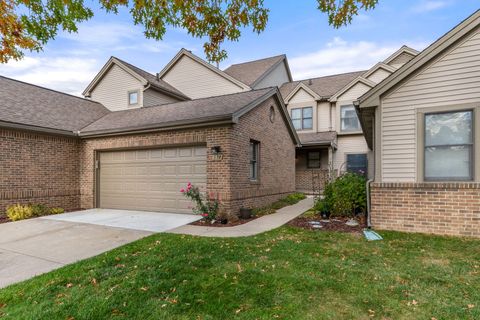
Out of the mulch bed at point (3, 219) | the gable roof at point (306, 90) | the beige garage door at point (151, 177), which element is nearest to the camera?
the mulch bed at point (3, 219)

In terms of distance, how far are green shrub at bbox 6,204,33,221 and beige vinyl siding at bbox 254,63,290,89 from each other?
14.2 m

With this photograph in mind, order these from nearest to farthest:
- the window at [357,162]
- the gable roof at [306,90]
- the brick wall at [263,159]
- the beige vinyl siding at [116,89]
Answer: the brick wall at [263,159] → the beige vinyl siding at [116,89] → the window at [357,162] → the gable roof at [306,90]

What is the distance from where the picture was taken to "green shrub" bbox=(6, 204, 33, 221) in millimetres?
8375

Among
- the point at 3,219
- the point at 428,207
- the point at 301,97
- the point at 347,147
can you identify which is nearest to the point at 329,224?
the point at 428,207

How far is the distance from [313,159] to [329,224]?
10.6m

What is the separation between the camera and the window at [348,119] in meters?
17.0

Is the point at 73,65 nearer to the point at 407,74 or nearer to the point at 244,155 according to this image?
the point at 244,155

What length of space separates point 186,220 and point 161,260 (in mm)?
3627

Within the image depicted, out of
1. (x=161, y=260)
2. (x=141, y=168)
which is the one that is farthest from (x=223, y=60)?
(x=141, y=168)

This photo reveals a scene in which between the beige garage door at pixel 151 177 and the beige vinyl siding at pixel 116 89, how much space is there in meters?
5.59

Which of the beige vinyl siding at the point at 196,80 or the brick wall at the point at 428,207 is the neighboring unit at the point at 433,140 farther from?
the beige vinyl siding at the point at 196,80

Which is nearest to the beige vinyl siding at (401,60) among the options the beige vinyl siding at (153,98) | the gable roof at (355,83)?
the gable roof at (355,83)

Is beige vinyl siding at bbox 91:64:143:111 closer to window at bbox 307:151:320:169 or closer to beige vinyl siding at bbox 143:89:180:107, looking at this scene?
beige vinyl siding at bbox 143:89:180:107

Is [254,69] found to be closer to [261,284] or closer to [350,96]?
[350,96]
